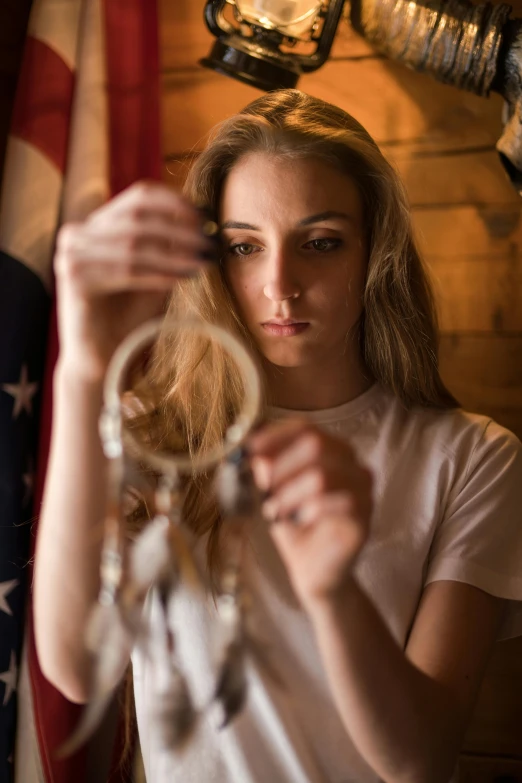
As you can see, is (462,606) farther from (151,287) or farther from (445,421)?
(151,287)

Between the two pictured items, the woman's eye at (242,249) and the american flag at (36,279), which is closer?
the woman's eye at (242,249)

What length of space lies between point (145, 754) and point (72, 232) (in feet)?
1.68

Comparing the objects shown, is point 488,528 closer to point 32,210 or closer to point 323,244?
point 323,244

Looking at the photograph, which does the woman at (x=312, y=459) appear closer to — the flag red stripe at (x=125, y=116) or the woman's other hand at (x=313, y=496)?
the woman's other hand at (x=313, y=496)

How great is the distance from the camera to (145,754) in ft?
2.29

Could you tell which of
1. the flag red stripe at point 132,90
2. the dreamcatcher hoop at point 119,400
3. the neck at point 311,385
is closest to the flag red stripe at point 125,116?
the flag red stripe at point 132,90

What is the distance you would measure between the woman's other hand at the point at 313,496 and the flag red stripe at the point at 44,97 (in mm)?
471

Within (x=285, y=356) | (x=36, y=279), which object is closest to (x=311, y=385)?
(x=285, y=356)

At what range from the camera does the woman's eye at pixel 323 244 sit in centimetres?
55

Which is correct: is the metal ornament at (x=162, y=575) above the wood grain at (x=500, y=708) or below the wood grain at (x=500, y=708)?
above

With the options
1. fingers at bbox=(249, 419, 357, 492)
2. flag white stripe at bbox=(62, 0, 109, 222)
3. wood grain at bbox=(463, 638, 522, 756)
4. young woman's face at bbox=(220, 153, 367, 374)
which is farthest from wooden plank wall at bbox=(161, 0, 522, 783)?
fingers at bbox=(249, 419, 357, 492)

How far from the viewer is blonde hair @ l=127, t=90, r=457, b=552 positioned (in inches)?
22.7

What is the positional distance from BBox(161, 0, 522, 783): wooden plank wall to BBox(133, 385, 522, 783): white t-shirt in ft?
0.57

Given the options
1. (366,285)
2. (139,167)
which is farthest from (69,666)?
(139,167)
